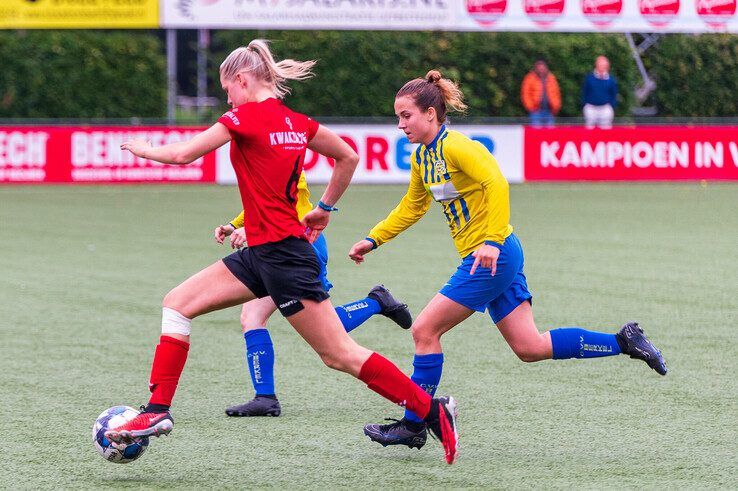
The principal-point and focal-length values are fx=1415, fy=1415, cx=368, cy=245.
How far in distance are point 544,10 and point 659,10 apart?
244 cm

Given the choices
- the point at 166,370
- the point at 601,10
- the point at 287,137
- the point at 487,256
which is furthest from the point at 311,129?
the point at 601,10

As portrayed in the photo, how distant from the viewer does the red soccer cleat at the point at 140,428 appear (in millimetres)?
5793

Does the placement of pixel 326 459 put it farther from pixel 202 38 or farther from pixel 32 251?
pixel 202 38

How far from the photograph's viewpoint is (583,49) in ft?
99.1

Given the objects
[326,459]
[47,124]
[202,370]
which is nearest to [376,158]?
[47,124]

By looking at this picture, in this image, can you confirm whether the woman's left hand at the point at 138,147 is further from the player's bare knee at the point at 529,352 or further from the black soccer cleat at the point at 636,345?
the black soccer cleat at the point at 636,345

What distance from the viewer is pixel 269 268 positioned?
5867 millimetres

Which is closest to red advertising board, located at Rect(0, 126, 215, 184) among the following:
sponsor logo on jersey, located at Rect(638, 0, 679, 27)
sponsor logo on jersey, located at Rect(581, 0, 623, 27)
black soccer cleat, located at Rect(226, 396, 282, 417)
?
sponsor logo on jersey, located at Rect(581, 0, 623, 27)

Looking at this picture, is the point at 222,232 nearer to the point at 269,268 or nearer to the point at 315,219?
the point at 315,219

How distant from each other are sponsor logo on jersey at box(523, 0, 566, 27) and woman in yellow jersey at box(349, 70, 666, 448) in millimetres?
21452

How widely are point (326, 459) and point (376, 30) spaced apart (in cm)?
2318

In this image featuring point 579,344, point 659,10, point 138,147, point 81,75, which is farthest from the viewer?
point 659,10

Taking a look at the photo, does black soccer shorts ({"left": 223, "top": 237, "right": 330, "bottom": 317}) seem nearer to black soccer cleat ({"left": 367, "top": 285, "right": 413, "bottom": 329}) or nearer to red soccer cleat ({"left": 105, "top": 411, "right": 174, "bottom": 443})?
red soccer cleat ({"left": 105, "top": 411, "right": 174, "bottom": 443})

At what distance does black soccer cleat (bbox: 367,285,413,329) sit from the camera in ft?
25.7
